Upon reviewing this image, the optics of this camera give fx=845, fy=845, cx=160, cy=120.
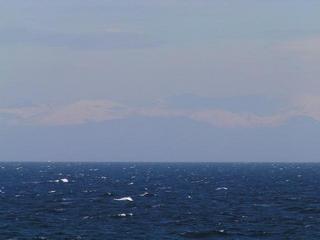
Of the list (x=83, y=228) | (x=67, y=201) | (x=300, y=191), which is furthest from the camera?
(x=300, y=191)

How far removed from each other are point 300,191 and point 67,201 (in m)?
45.0

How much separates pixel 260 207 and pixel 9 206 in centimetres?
3270

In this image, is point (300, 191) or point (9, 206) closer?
point (9, 206)

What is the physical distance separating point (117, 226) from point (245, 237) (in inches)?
569

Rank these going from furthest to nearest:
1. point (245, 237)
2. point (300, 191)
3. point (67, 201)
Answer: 1. point (300, 191)
2. point (67, 201)
3. point (245, 237)

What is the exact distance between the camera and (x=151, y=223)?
89.0 metres

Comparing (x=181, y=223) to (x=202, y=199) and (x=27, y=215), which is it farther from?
(x=202, y=199)

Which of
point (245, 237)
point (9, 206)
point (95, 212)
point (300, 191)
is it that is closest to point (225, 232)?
point (245, 237)

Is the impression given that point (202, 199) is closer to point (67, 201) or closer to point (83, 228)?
point (67, 201)

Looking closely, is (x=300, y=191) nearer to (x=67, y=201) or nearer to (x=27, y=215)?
(x=67, y=201)

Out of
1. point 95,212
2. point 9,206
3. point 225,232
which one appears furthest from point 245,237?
point 9,206

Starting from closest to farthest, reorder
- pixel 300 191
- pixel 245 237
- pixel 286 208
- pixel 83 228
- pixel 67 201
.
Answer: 1. pixel 245 237
2. pixel 83 228
3. pixel 286 208
4. pixel 67 201
5. pixel 300 191

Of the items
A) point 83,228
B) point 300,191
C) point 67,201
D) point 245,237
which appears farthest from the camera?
point 300,191

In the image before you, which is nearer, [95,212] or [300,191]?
[95,212]
